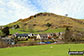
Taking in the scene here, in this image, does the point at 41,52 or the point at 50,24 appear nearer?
the point at 41,52

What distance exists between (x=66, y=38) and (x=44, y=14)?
151 meters

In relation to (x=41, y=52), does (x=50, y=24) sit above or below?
above

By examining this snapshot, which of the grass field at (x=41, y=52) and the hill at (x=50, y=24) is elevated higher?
the hill at (x=50, y=24)

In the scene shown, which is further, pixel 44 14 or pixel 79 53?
pixel 44 14

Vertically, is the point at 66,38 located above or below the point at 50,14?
below

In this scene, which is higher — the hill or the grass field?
the hill

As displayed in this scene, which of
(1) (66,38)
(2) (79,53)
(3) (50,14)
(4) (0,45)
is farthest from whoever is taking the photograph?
(3) (50,14)

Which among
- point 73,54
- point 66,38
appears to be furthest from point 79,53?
point 66,38

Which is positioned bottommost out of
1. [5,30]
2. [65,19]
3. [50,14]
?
[5,30]

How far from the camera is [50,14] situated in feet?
603

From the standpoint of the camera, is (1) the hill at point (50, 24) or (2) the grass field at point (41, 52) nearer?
(2) the grass field at point (41, 52)

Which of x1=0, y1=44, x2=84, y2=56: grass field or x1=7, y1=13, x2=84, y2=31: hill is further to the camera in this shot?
x1=7, y1=13, x2=84, y2=31: hill

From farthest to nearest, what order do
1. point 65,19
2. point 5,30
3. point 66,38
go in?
point 65,19 < point 5,30 < point 66,38

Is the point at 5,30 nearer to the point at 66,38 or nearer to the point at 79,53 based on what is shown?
the point at 66,38
